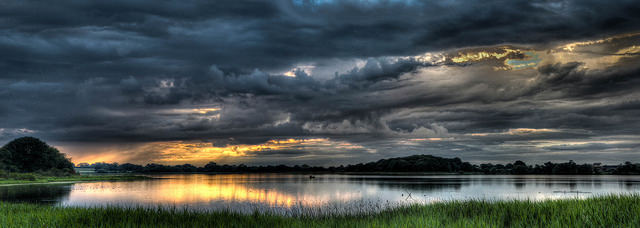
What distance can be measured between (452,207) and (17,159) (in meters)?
110

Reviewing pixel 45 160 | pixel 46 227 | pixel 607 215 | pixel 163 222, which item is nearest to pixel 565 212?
pixel 607 215

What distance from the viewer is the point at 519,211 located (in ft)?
59.1

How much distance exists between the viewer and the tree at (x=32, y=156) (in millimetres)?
97188

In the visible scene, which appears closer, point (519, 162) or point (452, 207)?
point (452, 207)

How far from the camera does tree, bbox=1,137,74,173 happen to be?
319 feet

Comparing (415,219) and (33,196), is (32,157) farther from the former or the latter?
(415,219)

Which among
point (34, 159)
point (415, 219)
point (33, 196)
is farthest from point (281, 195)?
point (34, 159)

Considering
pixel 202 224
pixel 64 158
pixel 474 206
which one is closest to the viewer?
pixel 202 224

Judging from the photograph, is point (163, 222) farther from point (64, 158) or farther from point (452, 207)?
point (64, 158)

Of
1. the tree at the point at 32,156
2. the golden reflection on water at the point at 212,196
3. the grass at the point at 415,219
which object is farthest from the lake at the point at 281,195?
the tree at the point at 32,156

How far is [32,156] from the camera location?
326ft

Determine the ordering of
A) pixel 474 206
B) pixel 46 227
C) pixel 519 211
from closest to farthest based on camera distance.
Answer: pixel 46 227 < pixel 519 211 < pixel 474 206

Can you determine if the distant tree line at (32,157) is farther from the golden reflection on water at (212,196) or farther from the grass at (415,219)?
the grass at (415,219)

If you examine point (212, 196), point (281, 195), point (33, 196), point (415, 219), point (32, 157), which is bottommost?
point (281, 195)
